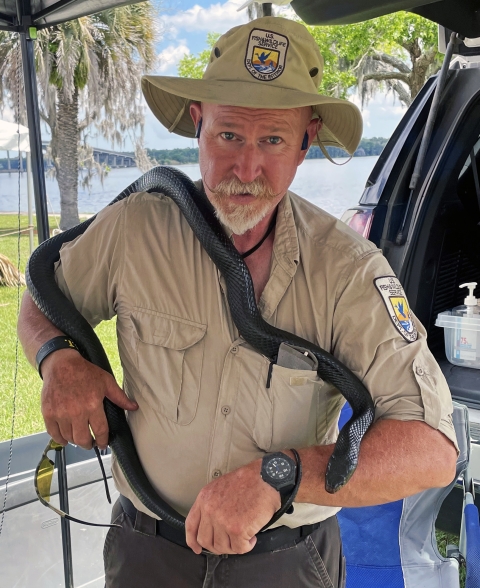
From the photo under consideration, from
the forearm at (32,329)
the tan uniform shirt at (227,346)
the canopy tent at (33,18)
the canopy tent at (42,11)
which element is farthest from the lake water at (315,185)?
the tan uniform shirt at (227,346)

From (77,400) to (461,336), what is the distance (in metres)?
2.33

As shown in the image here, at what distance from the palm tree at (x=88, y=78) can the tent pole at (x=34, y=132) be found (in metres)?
5.07

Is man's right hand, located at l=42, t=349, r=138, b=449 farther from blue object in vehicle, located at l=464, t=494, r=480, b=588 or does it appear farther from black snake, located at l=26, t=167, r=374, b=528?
blue object in vehicle, located at l=464, t=494, r=480, b=588

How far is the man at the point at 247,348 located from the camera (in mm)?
1461

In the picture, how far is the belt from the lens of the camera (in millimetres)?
1566

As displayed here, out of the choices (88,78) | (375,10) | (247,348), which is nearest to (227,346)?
(247,348)

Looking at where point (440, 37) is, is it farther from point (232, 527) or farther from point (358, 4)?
point (232, 527)

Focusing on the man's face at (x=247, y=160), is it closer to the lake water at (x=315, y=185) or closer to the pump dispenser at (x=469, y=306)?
the pump dispenser at (x=469, y=306)

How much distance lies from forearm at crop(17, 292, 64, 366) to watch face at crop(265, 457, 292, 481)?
2.32ft

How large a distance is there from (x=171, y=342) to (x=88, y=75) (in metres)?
9.21

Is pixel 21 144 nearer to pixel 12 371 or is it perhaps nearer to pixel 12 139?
pixel 12 139

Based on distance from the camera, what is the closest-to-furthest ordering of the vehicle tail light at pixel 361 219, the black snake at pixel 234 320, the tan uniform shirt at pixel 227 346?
the black snake at pixel 234 320 → the tan uniform shirt at pixel 227 346 → the vehicle tail light at pixel 361 219

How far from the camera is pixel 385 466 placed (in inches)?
53.7

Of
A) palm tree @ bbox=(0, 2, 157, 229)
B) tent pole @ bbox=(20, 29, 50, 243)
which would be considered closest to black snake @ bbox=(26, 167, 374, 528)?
A: tent pole @ bbox=(20, 29, 50, 243)
